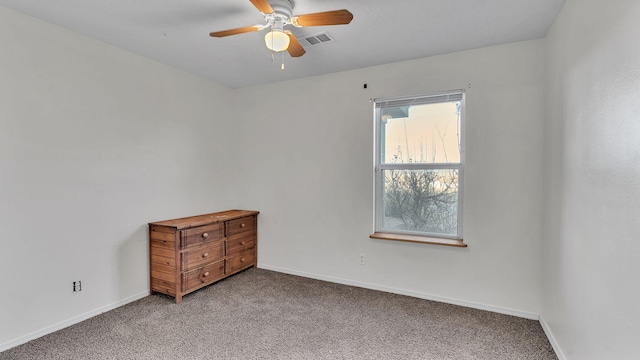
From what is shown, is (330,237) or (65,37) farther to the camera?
(330,237)

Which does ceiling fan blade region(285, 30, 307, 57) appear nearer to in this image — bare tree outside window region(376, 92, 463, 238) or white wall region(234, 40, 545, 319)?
white wall region(234, 40, 545, 319)

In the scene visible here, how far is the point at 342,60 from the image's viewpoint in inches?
122

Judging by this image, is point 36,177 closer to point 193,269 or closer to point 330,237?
point 193,269

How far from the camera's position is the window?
2984mm

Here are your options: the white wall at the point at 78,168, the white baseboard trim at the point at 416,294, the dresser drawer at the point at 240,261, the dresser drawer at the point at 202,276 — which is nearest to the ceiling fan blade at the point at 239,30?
the white wall at the point at 78,168

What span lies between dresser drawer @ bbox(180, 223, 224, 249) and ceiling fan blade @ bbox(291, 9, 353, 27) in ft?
7.37

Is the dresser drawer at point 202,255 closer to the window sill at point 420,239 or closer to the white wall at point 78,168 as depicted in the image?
the white wall at point 78,168

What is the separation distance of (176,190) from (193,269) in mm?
945

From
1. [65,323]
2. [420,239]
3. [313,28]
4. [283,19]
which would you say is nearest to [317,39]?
[313,28]

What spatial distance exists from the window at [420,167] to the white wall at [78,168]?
2321 mm

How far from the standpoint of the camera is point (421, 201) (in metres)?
3.15

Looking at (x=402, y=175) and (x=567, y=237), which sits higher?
(x=402, y=175)

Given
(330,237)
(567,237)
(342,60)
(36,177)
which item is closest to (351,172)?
(330,237)

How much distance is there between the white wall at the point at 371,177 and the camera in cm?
264
